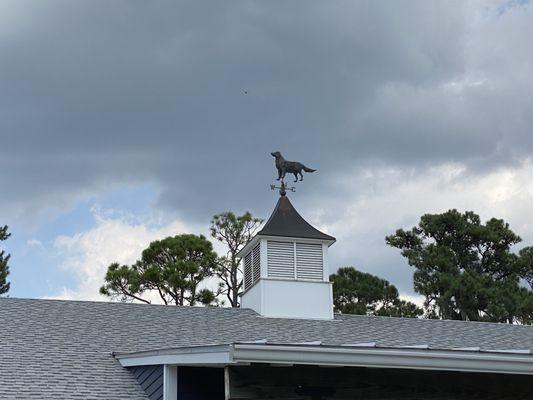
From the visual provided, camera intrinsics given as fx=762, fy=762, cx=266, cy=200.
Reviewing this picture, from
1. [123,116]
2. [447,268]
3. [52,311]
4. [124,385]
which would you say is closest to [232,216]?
[447,268]

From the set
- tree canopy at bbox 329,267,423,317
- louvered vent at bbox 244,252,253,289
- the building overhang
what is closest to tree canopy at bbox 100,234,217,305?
tree canopy at bbox 329,267,423,317

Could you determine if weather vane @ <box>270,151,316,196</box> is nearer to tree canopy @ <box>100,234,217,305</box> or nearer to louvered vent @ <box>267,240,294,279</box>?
louvered vent @ <box>267,240,294,279</box>

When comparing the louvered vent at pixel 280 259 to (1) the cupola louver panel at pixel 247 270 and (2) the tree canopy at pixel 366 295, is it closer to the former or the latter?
(1) the cupola louver panel at pixel 247 270

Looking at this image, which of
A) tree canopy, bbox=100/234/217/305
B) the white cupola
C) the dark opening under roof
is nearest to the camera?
the white cupola

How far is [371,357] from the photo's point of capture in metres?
7.89

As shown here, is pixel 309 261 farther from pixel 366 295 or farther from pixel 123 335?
pixel 366 295

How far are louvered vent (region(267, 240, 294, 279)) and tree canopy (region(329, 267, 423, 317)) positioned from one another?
15868mm

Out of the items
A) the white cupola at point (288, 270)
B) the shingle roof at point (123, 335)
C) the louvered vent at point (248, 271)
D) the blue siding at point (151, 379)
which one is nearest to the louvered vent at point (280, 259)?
the white cupola at point (288, 270)

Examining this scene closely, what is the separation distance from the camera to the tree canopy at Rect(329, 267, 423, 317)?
31.6 m

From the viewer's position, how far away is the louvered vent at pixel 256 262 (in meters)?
16.0

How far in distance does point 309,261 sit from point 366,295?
54.0ft

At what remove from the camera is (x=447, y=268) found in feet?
103

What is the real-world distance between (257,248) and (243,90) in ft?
11.0

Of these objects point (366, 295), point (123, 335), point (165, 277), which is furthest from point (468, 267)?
point (123, 335)
